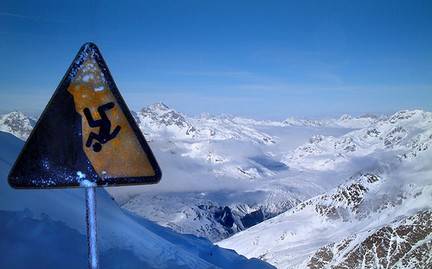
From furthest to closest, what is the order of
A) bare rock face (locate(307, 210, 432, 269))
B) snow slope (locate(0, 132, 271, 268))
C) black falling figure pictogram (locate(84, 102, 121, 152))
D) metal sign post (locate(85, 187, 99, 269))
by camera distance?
bare rock face (locate(307, 210, 432, 269)) < snow slope (locate(0, 132, 271, 268)) < black falling figure pictogram (locate(84, 102, 121, 152)) < metal sign post (locate(85, 187, 99, 269))

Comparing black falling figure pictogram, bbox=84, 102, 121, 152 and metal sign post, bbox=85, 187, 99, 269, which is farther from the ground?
black falling figure pictogram, bbox=84, 102, 121, 152

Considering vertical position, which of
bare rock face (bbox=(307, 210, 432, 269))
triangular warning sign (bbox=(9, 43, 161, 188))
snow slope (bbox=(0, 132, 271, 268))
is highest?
triangular warning sign (bbox=(9, 43, 161, 188))

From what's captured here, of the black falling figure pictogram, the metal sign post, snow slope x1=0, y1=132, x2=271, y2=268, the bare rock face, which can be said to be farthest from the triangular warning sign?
the bare rock face

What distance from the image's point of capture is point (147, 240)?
9484 mm

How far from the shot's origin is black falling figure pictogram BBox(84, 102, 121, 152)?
4266mm

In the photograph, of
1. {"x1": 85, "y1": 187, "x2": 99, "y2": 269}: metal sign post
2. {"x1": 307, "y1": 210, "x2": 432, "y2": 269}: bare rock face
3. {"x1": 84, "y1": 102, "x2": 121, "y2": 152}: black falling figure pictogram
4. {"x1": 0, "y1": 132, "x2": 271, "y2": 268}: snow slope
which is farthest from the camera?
A: {"x1": 307, "y1": 210, "x2": 432, "y2": 269}: bare rock face

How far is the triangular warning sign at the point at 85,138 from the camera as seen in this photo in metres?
4.20

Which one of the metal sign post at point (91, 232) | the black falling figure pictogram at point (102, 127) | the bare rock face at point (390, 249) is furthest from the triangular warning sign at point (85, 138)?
the bare rock face at point (390, 249)

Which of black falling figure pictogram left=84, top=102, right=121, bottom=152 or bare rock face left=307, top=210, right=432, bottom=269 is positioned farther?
bare rock face left=307, top=210, right=432, bottom=269

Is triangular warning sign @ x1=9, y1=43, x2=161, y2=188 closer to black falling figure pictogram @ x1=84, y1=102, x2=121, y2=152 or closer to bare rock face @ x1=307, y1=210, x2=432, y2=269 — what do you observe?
black falling figure pictogram @ x1=84, y1=102, x2=121, y2=152

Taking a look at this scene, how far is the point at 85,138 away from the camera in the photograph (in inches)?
167

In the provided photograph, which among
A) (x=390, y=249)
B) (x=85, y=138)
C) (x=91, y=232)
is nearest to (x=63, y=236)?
(x=91, y=232)

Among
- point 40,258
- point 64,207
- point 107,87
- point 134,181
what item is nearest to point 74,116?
point 107,87

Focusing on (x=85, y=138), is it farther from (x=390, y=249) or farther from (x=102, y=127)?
(x=390, y=249)
